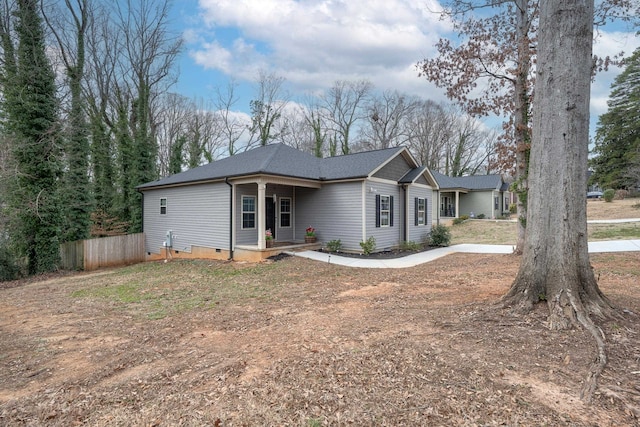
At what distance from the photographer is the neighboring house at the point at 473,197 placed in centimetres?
2752

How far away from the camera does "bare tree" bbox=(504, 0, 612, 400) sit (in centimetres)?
425

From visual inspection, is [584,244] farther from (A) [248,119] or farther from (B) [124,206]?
(A) [248,119]

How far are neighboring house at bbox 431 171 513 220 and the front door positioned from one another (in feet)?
56.2

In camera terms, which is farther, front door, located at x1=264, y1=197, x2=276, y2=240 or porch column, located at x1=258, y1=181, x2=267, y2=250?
front door, located at x1=264, y1=197, x2=276, y2=240

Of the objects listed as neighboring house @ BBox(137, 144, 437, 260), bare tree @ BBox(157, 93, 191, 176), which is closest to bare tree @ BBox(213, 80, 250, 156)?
bare tree @ BBox(157, 93, 191, 176)

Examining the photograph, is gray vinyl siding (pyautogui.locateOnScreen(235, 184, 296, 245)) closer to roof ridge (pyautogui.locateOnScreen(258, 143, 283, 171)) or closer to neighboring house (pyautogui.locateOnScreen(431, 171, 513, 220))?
roof ridge (pyautogui.locateOnScreen(258, 143, 283, 171))

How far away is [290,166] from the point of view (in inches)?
526

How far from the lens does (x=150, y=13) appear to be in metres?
23.4

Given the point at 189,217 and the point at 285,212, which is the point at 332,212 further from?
the point at 189,217

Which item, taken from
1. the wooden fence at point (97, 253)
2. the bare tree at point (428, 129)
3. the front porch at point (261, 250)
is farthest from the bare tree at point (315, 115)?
the front porch at point (261, 250)

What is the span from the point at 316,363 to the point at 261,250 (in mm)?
8422

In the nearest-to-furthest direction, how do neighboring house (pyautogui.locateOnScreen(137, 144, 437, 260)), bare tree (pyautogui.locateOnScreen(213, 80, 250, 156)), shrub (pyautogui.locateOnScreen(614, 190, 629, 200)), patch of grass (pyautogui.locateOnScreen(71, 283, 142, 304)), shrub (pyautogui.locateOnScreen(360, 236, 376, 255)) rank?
patch of grass (pyautogui.locateOnScreen(71, 283, 142, 304))
shrub (pyautogui.locateOnScreen(360, 236, 376, 255))
neighboring house (pyautogui.locateOnScreen(137, 144, 437, 260))
shrub (pyautogui.locateOnScreen(614, 190, 629, 200))
bare tree (pyautogui.locateOnScreen(213, 80, 250, 156))

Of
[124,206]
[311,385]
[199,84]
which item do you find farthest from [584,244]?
[199,84]

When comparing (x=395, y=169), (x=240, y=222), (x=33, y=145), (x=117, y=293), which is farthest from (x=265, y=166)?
(x=33, y=145)
